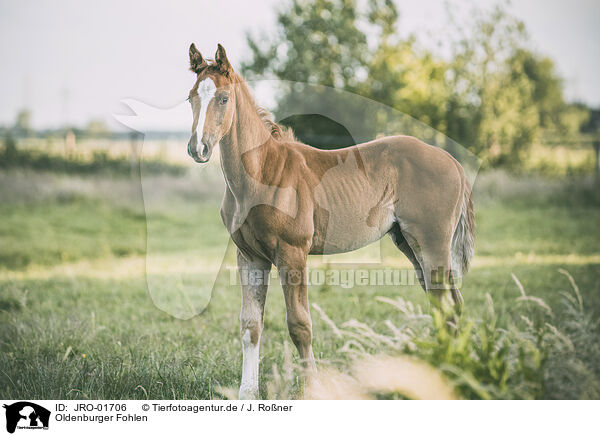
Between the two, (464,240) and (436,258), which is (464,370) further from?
(464,240)

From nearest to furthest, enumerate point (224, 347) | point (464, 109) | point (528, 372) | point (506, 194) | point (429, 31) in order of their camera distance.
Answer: point (528, 372), point (224, 347), point (429, 31), point (464, 109), point (506, 194)

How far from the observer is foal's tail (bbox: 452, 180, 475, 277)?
3.32 metres

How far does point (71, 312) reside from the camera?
4.72 metres

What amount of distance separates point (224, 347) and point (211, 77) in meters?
2.16

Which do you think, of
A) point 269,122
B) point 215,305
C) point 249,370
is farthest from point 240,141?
point 215,305

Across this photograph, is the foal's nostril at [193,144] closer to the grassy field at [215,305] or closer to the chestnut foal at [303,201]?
the chestnut foal at [303,201]

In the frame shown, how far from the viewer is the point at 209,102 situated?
8.09ft

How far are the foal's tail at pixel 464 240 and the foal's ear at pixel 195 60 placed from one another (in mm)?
1927

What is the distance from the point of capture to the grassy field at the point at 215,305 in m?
2.61

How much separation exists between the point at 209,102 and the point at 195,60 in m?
0.33

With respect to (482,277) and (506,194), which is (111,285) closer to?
(482,277)

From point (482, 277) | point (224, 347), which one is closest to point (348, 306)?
point (224, 347)
